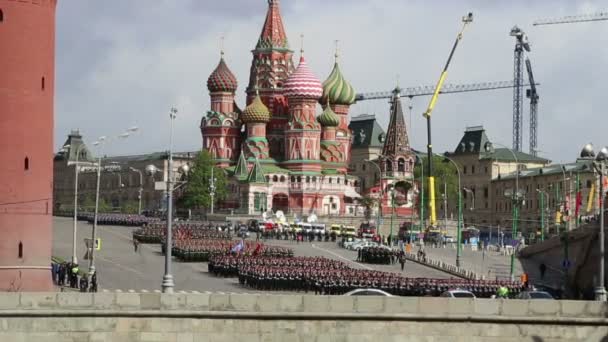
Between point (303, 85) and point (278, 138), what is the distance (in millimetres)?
7587

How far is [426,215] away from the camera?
5561 inches

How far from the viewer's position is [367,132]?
583ft

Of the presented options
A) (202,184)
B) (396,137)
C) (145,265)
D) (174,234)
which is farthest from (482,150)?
(145,265)

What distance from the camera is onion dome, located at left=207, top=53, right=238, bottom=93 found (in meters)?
138

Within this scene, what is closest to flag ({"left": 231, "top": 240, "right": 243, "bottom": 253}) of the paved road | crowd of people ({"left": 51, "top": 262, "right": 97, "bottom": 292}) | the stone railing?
the paved road

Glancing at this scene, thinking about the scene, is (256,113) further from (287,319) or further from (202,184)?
(287,319)

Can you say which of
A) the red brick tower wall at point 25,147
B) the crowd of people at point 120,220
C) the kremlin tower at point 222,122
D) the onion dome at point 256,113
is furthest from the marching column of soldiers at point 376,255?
the kremlin tower at point 222,122

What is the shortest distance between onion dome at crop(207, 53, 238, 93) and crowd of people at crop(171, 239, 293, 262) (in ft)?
215

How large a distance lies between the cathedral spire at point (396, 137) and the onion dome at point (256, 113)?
13.8 metres

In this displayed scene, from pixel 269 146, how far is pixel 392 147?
13170 millimetres

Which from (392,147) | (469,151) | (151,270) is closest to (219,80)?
(392,147)

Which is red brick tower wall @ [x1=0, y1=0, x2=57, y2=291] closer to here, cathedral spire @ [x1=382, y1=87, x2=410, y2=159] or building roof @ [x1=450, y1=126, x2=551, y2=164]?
cathedral spire @ [x1=382, y1=87, x2=410, y2=159]

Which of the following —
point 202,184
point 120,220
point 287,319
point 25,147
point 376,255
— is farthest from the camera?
point 202,184

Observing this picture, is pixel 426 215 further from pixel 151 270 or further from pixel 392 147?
pixel 151 270
